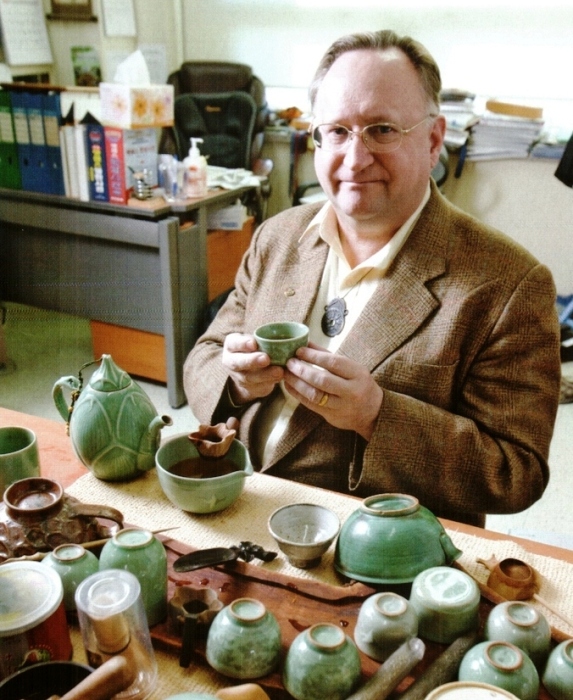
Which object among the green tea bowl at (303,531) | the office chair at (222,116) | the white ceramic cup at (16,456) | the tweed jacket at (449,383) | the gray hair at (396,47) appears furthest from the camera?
the office chair at (222,116)

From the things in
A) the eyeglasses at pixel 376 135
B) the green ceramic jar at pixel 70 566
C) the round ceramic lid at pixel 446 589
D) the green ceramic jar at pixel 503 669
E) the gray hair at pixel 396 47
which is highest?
the gray hair at pixel 396 47

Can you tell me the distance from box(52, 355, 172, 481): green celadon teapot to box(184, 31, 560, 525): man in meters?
0.18

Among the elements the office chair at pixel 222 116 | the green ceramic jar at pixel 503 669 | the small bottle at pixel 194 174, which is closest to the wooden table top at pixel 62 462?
the green ceramic jar at pixel 503 669

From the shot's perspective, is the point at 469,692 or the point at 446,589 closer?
the point at 469,692

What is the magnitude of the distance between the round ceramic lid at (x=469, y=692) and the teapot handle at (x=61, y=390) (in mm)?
820

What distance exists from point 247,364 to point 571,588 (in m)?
0.60

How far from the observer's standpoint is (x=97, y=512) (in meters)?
0.97

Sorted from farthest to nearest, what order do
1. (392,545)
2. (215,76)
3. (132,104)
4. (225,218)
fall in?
1. (215,76)
2. (225,218)
3. (132,104)
4. (392,545)

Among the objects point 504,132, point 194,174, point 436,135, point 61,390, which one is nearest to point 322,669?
point 61,390

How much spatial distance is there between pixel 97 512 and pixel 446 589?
501mm

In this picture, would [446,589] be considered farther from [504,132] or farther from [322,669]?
[504,132]

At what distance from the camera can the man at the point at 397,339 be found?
3.87 feet

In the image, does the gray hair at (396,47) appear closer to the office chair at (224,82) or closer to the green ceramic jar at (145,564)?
the green ceramic jar at (145,564)

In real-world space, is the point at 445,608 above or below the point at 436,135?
below
